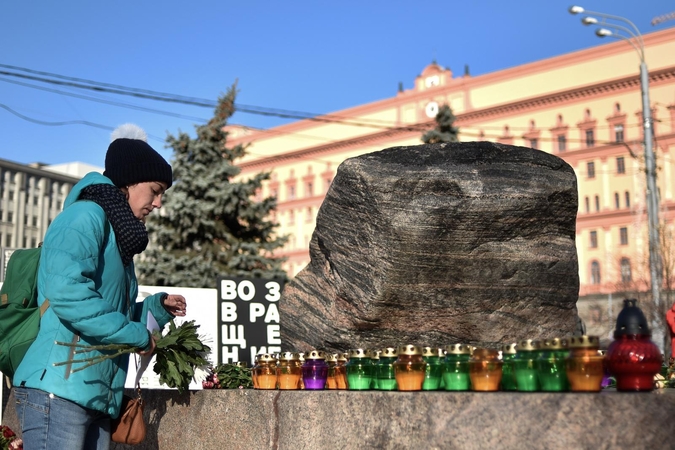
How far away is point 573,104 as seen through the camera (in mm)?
50969

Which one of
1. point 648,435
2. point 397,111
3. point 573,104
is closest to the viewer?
point 648,435

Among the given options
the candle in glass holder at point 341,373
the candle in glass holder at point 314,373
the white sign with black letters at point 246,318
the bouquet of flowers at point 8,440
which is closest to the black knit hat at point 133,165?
the candle in glass holder at point 314,373

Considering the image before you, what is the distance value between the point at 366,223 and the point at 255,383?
3.64 feet

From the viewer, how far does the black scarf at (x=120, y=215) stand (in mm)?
3281

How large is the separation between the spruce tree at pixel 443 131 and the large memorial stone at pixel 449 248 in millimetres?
22600

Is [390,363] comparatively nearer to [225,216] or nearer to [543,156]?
[543,156]

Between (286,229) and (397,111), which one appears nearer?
(397,111)

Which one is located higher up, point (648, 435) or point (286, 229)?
point (286, 229)

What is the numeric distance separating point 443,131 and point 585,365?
25.7 meters

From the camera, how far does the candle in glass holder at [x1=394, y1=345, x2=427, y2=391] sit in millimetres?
3619

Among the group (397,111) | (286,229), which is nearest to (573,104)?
(397,111)

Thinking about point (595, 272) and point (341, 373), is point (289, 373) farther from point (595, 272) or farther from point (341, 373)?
point (595, 272)

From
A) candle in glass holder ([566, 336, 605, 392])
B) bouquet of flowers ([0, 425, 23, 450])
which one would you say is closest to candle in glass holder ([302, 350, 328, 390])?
candle in glass holder ([566, 336, 605, 392])

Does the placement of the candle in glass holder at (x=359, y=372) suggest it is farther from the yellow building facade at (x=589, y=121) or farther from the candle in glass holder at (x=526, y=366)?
the yellow building facade at (x=589, y=121)
